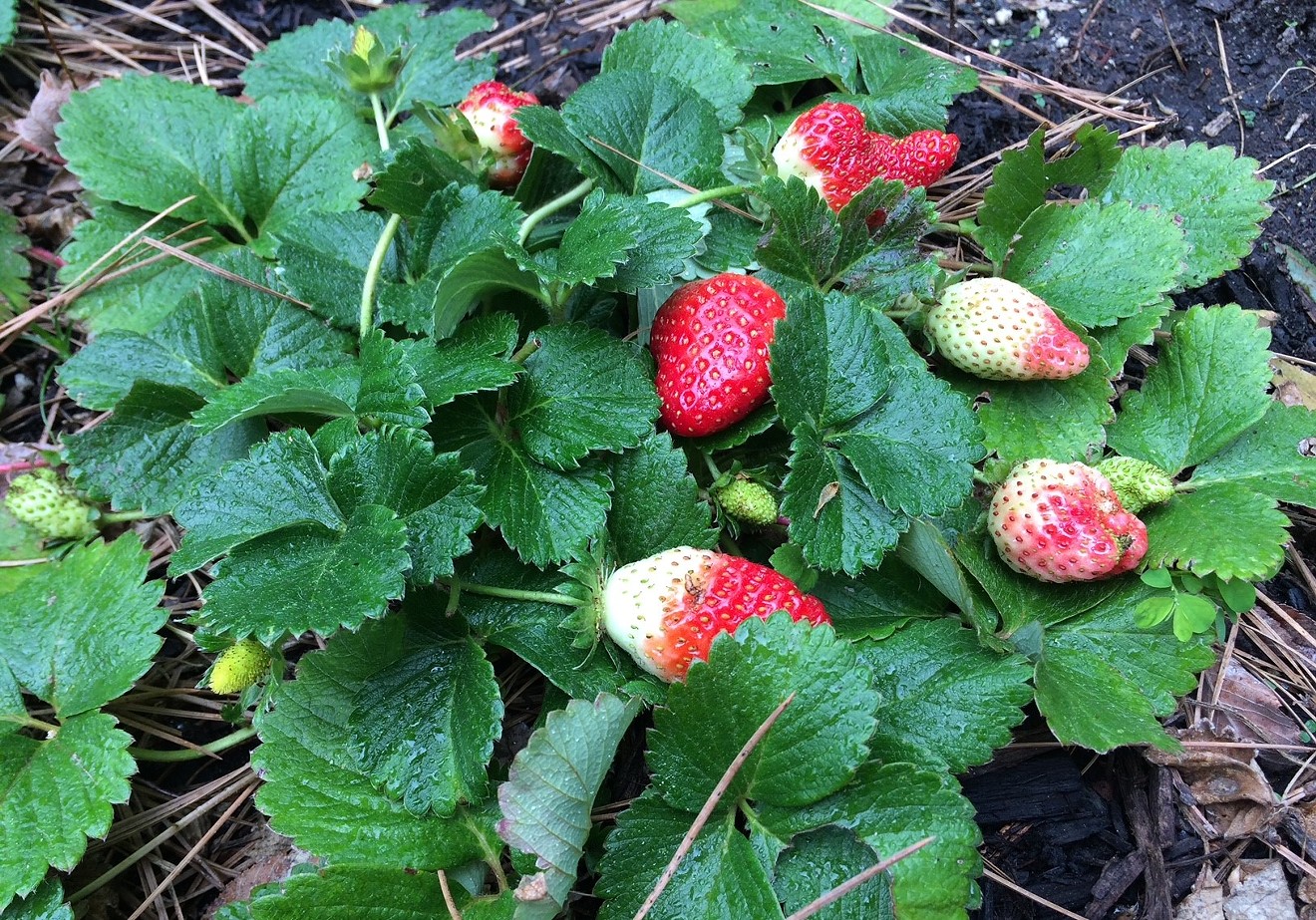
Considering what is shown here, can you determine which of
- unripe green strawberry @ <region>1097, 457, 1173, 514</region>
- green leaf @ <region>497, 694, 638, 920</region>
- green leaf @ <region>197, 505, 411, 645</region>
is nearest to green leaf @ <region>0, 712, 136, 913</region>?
green leaf @ <region>197, 505, 411, 645</region>

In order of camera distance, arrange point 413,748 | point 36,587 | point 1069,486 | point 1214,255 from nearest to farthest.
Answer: point 413,748
point 1069,486
point 36,587
point 1214,255

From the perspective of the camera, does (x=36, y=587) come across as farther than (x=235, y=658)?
Yes

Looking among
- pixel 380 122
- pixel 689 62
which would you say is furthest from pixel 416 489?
pixel 689 62

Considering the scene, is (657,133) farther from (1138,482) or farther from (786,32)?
(1138,482)

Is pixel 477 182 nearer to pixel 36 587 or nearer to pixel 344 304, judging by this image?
pixel 344 304

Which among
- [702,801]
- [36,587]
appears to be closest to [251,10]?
[36,587]

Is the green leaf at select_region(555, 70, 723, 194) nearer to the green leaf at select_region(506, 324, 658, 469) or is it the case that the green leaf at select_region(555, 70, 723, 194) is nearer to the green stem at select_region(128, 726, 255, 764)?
the green leaf at select_region(506, 324, 658, 469)

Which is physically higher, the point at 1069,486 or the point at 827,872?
the point at 1069,486
